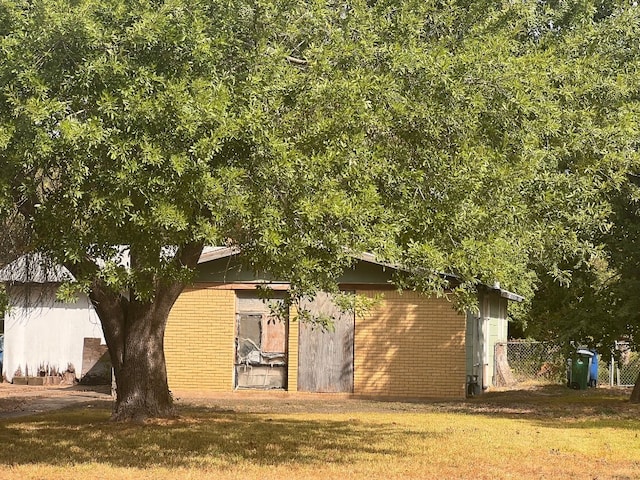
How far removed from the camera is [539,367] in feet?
116

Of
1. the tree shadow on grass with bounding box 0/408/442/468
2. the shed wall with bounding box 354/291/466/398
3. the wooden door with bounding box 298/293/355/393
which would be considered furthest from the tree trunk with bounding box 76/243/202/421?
the shed wall with bounding box 354/291/466/398

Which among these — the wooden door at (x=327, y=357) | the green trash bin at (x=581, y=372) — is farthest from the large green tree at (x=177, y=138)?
the green trash bin at (x=581, y=372)

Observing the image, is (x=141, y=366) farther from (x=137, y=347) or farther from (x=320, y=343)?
(x=320, y=343)

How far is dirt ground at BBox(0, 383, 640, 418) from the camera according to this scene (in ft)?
75.7

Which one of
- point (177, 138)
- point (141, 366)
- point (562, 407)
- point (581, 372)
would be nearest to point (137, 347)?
point (141, 366)

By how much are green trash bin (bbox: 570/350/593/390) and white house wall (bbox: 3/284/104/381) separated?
1370 centimetres

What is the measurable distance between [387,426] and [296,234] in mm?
8405

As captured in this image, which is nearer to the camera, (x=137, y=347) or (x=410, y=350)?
(x=137, y=347)

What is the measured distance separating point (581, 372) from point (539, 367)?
3867 mm

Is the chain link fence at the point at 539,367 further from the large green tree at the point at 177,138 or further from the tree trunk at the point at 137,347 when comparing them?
the large green tree at the point at 177,138

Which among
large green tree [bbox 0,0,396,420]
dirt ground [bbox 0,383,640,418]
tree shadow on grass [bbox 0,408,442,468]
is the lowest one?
tree shadow on grass [bbox 0,408,442,468]

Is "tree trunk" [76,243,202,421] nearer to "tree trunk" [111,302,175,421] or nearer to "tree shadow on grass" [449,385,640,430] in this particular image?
"tree trunk" [111,302,175,421]

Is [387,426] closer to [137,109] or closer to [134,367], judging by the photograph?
[134,367]

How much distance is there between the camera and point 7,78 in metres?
11.7
